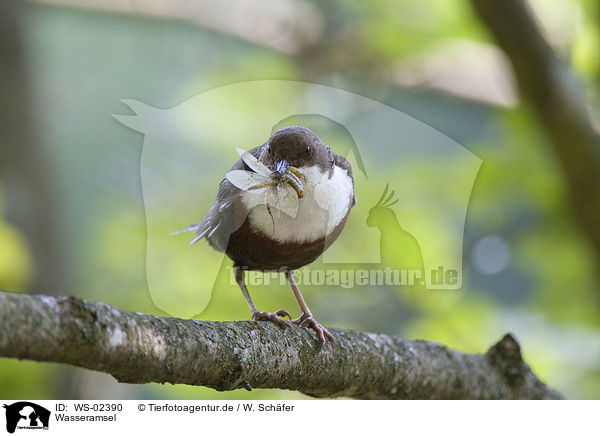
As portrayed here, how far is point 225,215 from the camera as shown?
3473mm

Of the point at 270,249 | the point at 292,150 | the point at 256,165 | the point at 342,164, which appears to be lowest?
the point at 270,249

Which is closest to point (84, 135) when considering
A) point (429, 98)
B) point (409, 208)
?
point (429, 98)

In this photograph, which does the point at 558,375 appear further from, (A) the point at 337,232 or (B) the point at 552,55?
(B) the point at 552,55

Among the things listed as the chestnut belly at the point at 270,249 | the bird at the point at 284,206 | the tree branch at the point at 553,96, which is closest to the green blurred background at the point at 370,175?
the tree branch at the point at 553,96

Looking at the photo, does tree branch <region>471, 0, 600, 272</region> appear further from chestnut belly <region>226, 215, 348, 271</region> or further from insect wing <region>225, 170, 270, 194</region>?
insect wing <region>225, 170, 270, 194</region>

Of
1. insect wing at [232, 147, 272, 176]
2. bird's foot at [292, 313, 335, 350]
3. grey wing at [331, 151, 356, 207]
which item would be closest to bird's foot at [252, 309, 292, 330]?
bird's foot at [292, 313, 335, 350]

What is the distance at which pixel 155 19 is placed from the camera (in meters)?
6.65

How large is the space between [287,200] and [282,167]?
17 cm

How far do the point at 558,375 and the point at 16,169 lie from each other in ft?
16.0

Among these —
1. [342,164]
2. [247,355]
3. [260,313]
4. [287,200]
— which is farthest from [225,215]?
[247,355]

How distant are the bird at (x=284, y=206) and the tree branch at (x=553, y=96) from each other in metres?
1.97

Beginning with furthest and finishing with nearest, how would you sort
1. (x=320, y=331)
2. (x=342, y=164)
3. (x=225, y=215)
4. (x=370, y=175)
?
(x=370, y=175) → (x=342, y=164) → (x=225, y=215) → (x=320, y=331)

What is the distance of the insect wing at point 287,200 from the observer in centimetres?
319
